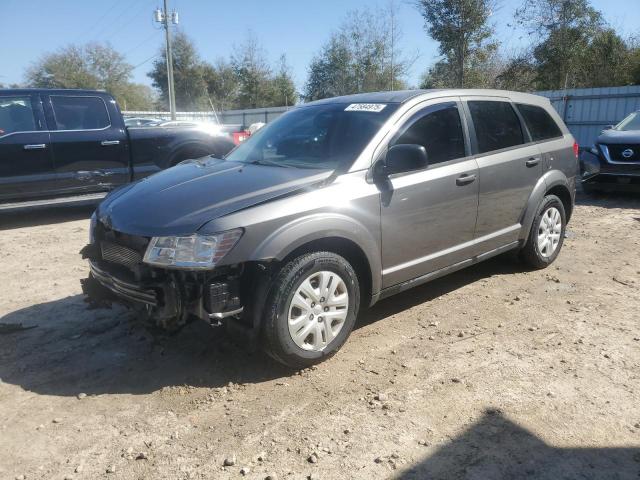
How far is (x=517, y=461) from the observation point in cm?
245

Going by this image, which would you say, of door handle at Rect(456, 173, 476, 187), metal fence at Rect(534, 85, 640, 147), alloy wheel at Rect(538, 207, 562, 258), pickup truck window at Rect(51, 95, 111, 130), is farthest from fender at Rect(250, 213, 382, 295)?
metal fence at Rect(534, 85, 640, 147)

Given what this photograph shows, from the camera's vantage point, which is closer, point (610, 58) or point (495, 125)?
point (495, 125)

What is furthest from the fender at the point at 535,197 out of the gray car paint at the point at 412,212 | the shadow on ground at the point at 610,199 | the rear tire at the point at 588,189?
the rear tire at the point at 588,189

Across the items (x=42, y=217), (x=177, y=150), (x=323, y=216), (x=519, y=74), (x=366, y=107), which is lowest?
(x=42, y=217)

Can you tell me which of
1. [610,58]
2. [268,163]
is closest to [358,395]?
[268,163]

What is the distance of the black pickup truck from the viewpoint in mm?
7180

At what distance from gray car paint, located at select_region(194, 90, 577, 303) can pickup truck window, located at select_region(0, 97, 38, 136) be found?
16.9 ft

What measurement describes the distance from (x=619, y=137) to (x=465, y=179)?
6444 millimetres

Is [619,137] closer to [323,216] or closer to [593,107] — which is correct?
[593,107]

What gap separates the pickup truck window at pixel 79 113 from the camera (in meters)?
7.55

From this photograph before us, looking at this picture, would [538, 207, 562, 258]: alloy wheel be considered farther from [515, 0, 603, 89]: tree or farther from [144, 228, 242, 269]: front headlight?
[515, 0, 603, 89]: tree

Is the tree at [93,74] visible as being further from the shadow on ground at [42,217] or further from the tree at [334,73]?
the shadow on ground at [42,217]

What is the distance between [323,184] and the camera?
3.36 meters

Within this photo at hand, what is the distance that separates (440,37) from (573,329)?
719 inches
